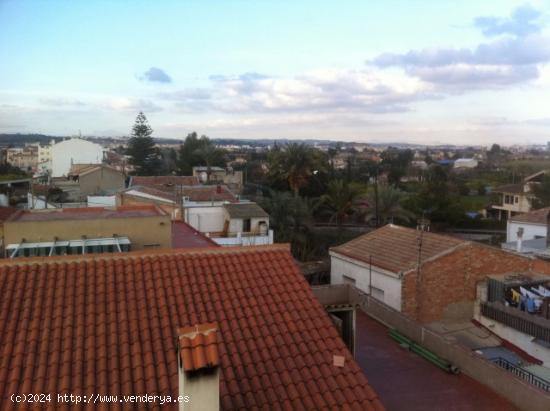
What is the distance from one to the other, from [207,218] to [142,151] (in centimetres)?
3621

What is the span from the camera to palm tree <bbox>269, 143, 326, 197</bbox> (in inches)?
1446

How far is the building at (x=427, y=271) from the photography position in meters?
12.1

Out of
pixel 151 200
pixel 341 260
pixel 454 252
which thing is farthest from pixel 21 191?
pixel 454 252

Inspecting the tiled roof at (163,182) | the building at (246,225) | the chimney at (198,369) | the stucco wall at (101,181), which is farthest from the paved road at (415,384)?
the stucco wall at (101,181)

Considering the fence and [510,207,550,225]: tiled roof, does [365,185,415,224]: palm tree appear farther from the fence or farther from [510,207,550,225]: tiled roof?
the fence

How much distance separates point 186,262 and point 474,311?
922cm

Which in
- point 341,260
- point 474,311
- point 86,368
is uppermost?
point 86,368

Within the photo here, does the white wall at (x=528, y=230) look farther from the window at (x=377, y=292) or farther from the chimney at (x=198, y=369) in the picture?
the chimney at (x=198, y=369)

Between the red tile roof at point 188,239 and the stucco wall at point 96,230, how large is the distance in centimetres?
204

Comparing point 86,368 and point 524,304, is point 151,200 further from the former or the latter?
point 86,368

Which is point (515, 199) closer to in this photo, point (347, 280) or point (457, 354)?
point (347, 280)

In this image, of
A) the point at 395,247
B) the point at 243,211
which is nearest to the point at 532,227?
the point at 243,211

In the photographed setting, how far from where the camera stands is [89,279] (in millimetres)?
5762

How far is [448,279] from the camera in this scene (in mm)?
12547
